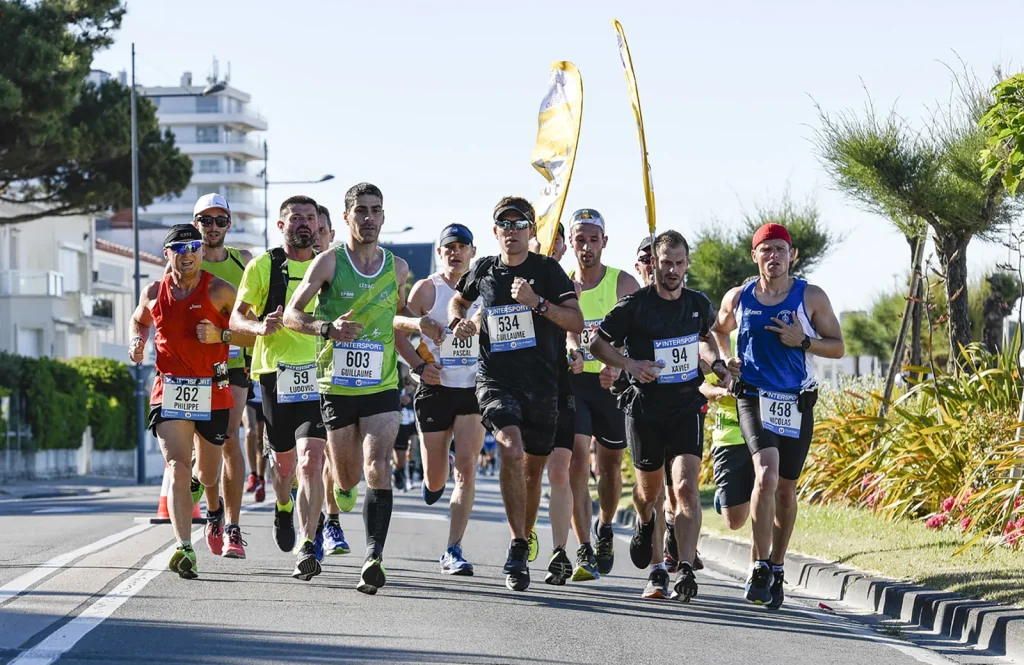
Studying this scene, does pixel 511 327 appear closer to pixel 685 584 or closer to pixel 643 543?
pixel 643 543

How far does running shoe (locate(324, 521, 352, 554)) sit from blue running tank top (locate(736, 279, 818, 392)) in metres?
2.64

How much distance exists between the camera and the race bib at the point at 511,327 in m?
10.4

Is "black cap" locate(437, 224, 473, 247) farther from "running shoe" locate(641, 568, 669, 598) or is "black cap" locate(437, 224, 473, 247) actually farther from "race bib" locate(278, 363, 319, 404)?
"running shoe" locate(641, 568, 669, 598)

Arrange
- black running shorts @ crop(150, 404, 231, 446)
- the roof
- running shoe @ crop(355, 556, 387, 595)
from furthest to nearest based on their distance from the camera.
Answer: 1. the roof
2. black running shorts @ crop(150, 404, 231, 446)
3. running shoe @ crop(355, 556, 387, 595)

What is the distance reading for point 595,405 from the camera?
11.7 metres

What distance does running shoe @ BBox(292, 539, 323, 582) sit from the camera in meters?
10.2

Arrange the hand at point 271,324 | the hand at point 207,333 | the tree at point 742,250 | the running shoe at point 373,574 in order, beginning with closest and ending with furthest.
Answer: the running shoe at point 373,574 < the hand at point 271,324 < the hand at point 207,333 < the tree at point 742,250

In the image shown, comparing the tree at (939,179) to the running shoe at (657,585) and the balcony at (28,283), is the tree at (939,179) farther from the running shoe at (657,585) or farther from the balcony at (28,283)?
the balcony at (28,283)

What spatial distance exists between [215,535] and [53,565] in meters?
1.12

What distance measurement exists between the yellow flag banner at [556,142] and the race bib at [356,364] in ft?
7.98

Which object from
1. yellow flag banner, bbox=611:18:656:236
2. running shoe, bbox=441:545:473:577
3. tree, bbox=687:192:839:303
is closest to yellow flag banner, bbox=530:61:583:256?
yellow flag banner, bbox=611:18:656:236

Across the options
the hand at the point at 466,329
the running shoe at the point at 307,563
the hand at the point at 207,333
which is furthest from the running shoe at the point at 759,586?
the hand at the point at 207,333

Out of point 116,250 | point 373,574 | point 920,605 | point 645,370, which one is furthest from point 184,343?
point 116,250

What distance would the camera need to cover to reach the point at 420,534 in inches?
661
